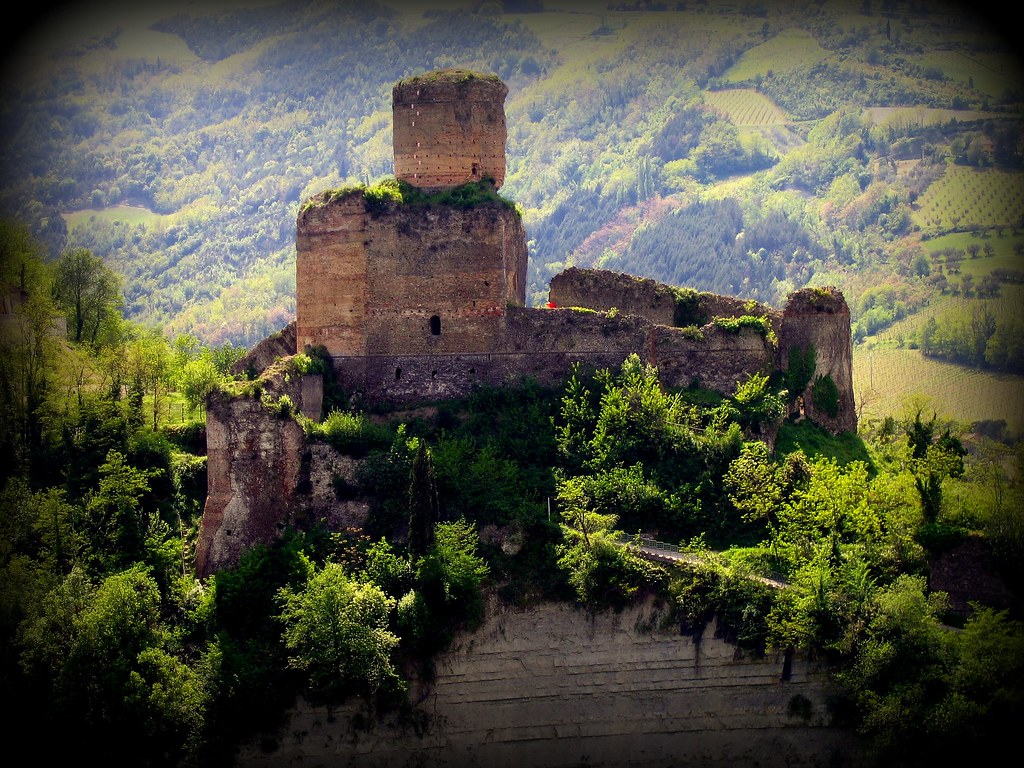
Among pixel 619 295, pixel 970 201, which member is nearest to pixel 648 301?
pixel 619 295

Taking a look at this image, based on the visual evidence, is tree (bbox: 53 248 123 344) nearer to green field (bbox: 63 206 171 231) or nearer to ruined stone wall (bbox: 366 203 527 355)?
ruined stone wall (bbox: 366 203 527 355)

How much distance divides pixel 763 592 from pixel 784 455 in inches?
255

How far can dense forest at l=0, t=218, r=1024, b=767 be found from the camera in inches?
1949

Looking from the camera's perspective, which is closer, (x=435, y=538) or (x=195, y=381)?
(x=435, y=538)

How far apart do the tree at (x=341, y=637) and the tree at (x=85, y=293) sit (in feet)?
69.1

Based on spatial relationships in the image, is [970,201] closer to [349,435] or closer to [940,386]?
[940,386]

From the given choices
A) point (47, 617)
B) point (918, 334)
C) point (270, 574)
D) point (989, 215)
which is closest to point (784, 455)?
point (270, 574)

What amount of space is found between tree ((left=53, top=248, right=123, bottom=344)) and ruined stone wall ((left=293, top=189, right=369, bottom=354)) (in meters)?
12.3

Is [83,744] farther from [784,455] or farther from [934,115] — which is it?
[934,115]

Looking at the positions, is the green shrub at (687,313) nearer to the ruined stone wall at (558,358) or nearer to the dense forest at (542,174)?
the ruined stone wall at (558,358)

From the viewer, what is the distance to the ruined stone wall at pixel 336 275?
58.5 metres

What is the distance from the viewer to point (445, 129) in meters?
59.5

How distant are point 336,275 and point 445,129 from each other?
18.9 feet

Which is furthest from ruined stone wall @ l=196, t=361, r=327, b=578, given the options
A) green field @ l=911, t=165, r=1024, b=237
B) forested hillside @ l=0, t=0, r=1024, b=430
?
green field @ l=911, t=165, r=1024, b=237
